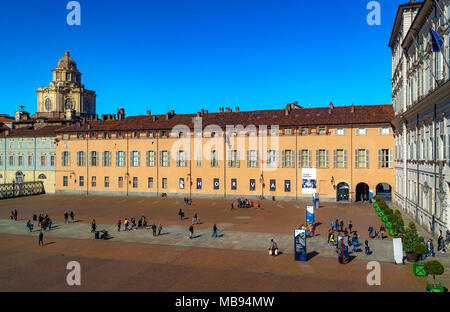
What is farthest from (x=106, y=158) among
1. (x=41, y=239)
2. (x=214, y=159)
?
→ (x=41, y=239)

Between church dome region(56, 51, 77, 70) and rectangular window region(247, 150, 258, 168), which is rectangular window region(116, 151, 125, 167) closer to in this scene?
rectangular window region(247, 150, 258, 168)

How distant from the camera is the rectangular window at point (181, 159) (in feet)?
187

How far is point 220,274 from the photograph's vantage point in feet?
63.2

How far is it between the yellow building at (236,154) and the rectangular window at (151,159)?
0.53ft

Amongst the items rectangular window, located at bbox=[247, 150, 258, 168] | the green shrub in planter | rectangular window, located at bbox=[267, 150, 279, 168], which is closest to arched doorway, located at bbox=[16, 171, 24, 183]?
rectangular window, located at bbox=[247, 150, 258, 168]

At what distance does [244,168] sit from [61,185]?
33.7 metres

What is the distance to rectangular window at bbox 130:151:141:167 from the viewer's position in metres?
59.6

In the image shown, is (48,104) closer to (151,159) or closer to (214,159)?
(151,159)

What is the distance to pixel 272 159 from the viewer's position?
52281 millimetres

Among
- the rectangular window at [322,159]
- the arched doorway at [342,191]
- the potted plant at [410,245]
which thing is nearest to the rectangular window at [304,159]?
the rectangular window at [322,159]

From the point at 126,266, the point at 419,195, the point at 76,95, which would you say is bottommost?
the point at 126,266

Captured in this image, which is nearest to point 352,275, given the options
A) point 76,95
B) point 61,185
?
point 61,185
